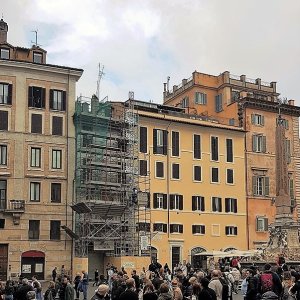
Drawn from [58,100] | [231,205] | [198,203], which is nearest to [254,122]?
[231,205]

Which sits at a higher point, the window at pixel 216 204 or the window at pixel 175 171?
the window at pixel 175 171

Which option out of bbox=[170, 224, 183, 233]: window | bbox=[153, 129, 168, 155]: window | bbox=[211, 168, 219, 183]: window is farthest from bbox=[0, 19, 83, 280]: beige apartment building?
bbox=[211, 168, 219, 183]: window

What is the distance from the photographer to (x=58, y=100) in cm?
4941

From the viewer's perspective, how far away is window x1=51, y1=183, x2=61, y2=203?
4762 centimetres

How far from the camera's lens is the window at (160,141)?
55281mm

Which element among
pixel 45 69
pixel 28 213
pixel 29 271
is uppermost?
pixel 45 69

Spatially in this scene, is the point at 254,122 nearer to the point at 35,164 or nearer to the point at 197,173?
the point at 197,173

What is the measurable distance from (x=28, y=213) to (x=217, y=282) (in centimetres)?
3299

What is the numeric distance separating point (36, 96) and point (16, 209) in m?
9.04

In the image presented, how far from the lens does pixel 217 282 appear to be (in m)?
15.1

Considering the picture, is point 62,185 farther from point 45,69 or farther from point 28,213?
point 45,69

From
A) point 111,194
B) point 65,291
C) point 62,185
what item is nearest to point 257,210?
point 111,194

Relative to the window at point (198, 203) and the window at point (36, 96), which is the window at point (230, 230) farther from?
the window at point (36, 96)

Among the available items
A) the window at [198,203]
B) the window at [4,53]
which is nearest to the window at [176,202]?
the window at [198,203]
